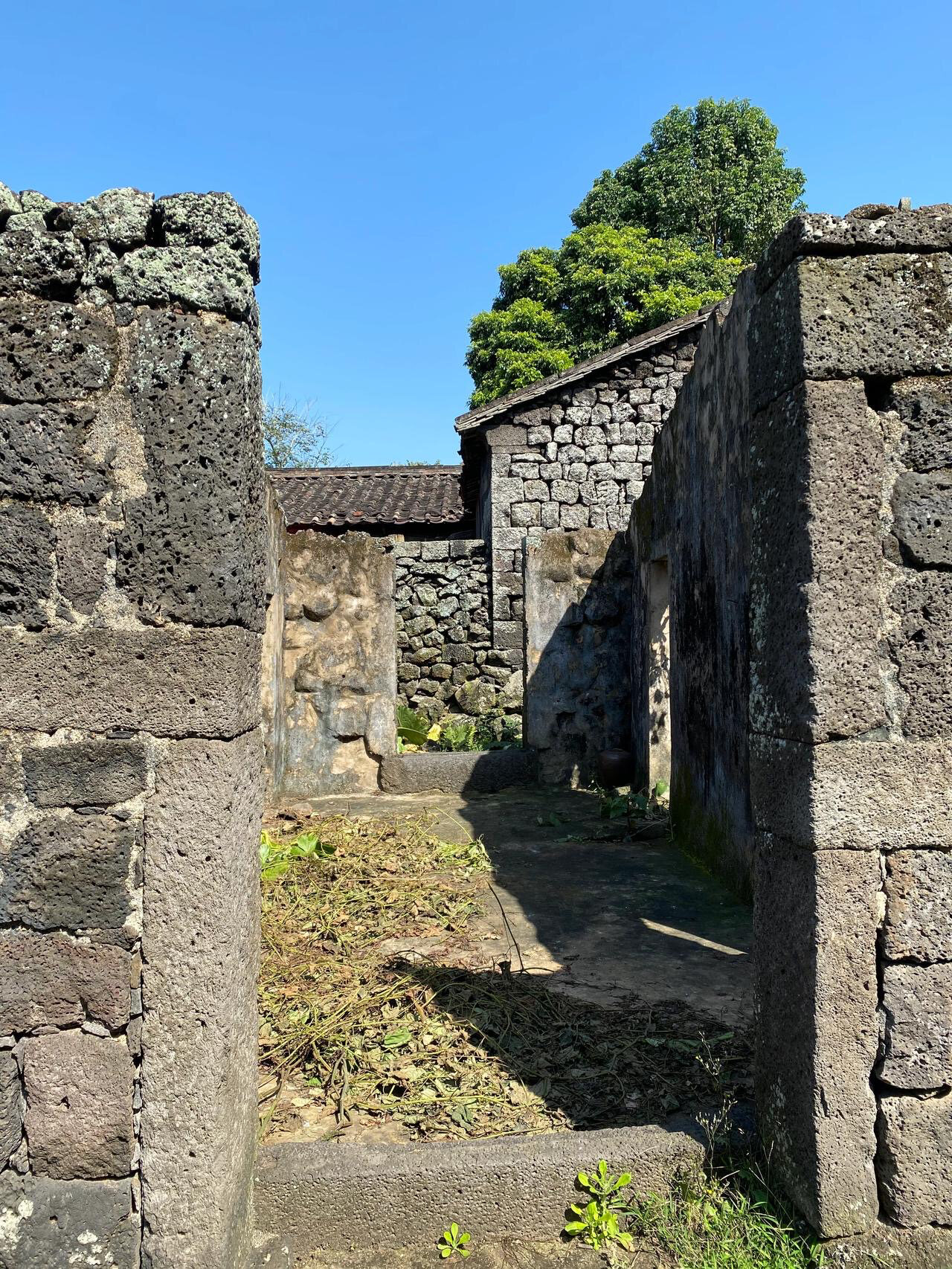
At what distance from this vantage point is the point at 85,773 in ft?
6.87

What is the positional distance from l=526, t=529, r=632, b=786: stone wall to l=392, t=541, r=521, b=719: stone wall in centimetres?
332

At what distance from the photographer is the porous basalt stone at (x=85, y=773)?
2088mm

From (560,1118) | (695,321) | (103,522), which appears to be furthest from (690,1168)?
(695,321)

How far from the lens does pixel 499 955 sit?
13.7ft

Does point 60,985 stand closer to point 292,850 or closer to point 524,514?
point 292,850

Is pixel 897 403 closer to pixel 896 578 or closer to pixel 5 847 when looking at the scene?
pixel 896 578

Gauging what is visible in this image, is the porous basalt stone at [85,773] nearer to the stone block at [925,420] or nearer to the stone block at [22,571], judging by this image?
the stone block at [22,571]

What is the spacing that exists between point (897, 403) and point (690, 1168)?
6.86 feet

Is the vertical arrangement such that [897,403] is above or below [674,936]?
above

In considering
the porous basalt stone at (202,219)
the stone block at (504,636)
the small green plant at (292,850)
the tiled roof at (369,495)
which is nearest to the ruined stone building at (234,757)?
the porous basalt stone at (202,219)

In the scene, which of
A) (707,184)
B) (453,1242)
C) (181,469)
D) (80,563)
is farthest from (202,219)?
(707,184)

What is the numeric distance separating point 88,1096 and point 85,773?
745 millimetres

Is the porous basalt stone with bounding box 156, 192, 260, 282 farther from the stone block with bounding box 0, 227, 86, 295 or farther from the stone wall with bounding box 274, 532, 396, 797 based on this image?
the stone wall with bounding box 274, 532, 396, 797

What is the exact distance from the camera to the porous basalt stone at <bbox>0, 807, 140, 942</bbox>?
6.85ft
